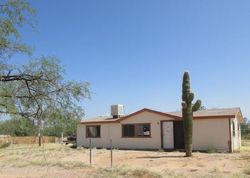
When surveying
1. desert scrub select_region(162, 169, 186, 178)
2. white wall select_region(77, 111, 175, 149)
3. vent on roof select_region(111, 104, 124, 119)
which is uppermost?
vent on roof select_region(111, 104, 124, 119)

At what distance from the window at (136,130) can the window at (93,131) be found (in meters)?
3.12

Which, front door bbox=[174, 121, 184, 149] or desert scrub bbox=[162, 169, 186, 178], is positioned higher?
front door bbox=[174, 121, 184, 149]

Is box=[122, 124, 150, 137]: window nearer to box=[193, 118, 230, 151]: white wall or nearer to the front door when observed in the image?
the front door

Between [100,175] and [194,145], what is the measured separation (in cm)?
1361

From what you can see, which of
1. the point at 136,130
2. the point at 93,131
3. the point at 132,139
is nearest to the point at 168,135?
the point at 136,130

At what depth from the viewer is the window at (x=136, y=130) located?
102 feet

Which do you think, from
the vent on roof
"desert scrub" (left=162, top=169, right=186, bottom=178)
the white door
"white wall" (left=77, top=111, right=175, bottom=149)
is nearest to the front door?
the white door

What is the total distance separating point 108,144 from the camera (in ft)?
109

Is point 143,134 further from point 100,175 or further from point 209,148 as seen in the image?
point 100,175

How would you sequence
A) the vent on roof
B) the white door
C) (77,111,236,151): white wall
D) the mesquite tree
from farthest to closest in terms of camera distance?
the vent on roof → the white door → (77,111,236,151): white wall → the mesquite tree

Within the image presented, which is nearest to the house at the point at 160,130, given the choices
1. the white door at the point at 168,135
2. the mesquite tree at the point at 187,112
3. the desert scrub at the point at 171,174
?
the white door at the point at 168,135

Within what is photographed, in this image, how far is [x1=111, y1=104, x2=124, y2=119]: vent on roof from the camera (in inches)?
1373

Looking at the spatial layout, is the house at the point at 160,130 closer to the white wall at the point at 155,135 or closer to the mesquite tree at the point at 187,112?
the white wall at the point at 155,135

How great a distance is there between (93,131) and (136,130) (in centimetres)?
513
